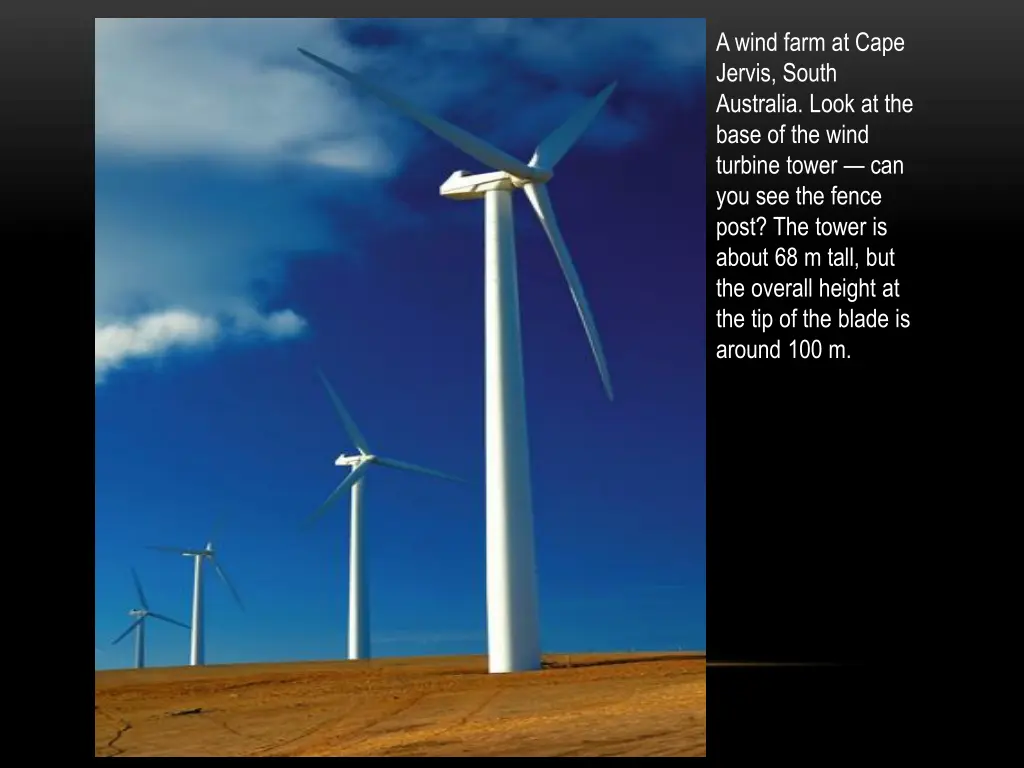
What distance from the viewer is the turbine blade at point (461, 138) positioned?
35125 mm

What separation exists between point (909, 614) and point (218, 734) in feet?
48.5

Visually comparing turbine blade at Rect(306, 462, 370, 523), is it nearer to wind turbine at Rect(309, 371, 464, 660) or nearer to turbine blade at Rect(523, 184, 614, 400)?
wind turbine at Rect(309, 371, 464, 660)

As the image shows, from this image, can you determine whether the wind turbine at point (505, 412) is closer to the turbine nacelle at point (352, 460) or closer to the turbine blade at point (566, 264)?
the turbine blade at point (566, 264)

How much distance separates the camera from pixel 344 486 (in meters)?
59.3

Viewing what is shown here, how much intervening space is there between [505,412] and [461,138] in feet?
28.1

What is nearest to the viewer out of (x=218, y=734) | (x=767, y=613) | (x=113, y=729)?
(x=767, y=613)

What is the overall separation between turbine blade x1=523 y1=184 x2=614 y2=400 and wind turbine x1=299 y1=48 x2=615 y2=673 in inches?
1.2

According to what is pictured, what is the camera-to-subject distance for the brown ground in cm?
2144

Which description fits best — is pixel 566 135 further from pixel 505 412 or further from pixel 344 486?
pixel 344 486

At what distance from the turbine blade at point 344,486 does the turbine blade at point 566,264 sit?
73.1 feet

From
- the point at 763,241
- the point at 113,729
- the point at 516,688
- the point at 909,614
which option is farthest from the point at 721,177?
the point at 113,729

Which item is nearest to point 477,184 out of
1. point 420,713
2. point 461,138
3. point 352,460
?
point 461,138

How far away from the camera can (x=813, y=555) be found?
21312mm

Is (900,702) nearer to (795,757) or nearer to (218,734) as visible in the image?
(795,757)
